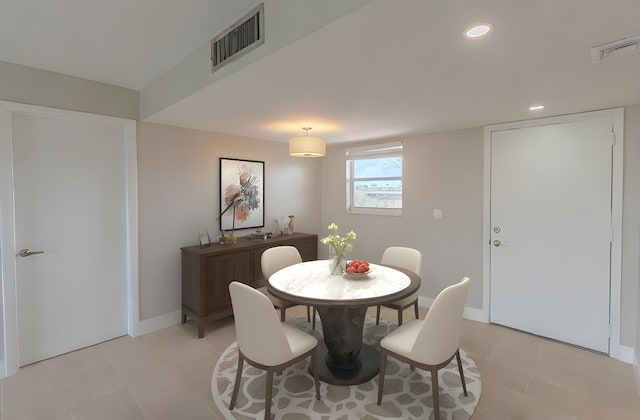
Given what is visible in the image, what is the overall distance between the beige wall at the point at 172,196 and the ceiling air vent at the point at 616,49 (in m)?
3.40

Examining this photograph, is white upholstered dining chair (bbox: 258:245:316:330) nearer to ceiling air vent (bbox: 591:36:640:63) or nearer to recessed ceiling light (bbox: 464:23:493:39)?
recessed ceiling light (bbox: 464:23:493:39)

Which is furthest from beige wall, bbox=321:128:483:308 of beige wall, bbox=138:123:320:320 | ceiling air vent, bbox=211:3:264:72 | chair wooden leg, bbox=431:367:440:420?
ceiling air vent, bbox=211:3:264:72

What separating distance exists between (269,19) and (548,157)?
9.54 ft

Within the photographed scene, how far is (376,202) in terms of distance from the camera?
14.5 feet

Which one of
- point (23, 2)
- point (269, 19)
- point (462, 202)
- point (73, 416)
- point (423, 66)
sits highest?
point (23, 2)

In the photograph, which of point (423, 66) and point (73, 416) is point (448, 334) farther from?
point (73, 416)

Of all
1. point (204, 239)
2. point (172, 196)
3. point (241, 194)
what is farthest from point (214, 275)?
point (241, 194)

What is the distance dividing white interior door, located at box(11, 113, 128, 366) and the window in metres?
2.93

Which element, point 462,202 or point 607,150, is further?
point 462,202

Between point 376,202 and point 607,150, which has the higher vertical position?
point 607,150

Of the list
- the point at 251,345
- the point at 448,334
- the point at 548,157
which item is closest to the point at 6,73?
the point at 251,345

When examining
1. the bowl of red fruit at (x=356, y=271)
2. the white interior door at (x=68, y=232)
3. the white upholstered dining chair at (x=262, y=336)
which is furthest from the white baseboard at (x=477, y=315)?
the white interior door at (x=68, y=232)

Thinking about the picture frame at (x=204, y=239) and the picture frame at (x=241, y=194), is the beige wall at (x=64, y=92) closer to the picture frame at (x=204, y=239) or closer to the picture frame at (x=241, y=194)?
the picture frame at (x=241, y=194)

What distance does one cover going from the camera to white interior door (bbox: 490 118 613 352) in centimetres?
275
